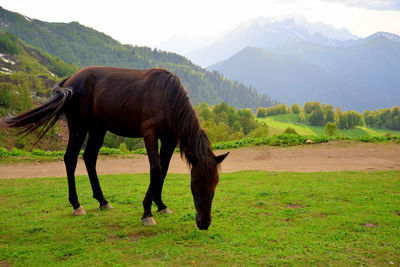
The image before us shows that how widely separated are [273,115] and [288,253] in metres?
129

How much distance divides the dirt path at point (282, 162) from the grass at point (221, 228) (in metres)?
3.51

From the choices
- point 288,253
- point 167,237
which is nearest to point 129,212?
point 167,237

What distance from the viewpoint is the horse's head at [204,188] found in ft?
16.5

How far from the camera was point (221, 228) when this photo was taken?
5625mm

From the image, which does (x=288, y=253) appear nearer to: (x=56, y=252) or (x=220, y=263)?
(x=220, y=263)

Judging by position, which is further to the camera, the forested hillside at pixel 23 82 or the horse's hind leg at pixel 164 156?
the forested hillside at pixel 23 82

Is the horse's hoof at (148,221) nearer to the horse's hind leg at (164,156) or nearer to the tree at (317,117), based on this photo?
the horse's hind leg at (164,156)

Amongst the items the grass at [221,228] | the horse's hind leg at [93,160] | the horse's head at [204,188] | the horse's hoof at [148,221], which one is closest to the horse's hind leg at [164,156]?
the grass at [221,228]

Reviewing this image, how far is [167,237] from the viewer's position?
5191 mm

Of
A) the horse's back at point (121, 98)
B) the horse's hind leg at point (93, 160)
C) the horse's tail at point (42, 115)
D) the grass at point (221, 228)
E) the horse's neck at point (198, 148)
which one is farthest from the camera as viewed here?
the horse's hind leg at point (93, 160)

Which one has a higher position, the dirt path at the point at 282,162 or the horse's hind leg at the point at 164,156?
the horse's hind leg at the point at 164,156

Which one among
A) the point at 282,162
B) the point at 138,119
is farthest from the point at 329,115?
the point at 138,119

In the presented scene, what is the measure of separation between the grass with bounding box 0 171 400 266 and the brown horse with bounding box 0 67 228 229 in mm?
529

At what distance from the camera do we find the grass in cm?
446
